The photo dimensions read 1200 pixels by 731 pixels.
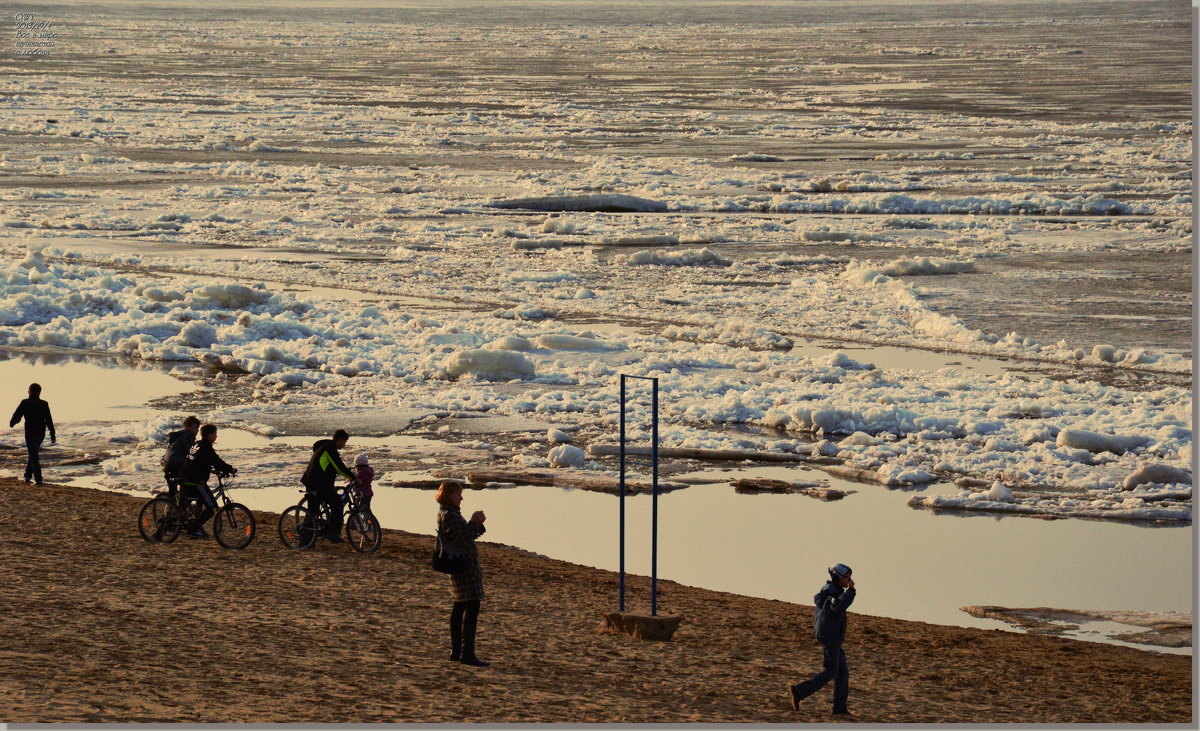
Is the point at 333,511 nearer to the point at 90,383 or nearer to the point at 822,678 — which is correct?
the point at 822,678

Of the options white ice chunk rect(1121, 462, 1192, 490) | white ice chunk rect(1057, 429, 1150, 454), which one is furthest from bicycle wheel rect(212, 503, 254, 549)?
white ice chunk rect(1057, 429, 1150, 454)

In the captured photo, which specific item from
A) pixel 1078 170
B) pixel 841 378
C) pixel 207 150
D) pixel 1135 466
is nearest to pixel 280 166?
pixel 207 150

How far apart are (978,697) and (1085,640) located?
2226mm

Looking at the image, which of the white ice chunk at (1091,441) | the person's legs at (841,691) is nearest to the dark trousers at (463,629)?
the person's legs at (841,691)

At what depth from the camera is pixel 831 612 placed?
949cm

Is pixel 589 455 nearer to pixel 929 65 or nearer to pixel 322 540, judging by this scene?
pixel 322 540

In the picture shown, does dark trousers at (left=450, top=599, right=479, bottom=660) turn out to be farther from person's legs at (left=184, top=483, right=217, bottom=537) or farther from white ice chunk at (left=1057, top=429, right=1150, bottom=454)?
white ice chunk at (left=1057, top=429, right=1150, bottom=454)

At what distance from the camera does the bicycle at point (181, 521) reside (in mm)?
13648

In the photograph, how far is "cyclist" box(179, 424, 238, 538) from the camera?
1302 cm

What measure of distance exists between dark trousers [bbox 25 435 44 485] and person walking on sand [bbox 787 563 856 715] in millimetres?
8900

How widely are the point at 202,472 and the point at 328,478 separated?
3.19 feet

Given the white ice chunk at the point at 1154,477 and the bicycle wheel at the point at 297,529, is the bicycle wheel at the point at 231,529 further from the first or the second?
the white ice chunk at the point at 1154,477

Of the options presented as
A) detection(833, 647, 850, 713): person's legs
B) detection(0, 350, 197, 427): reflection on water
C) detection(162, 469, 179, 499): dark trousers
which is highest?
detection(0, 350, 197, 427): reflection on water

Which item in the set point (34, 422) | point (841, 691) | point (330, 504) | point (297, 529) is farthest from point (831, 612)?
point (34, 422)
